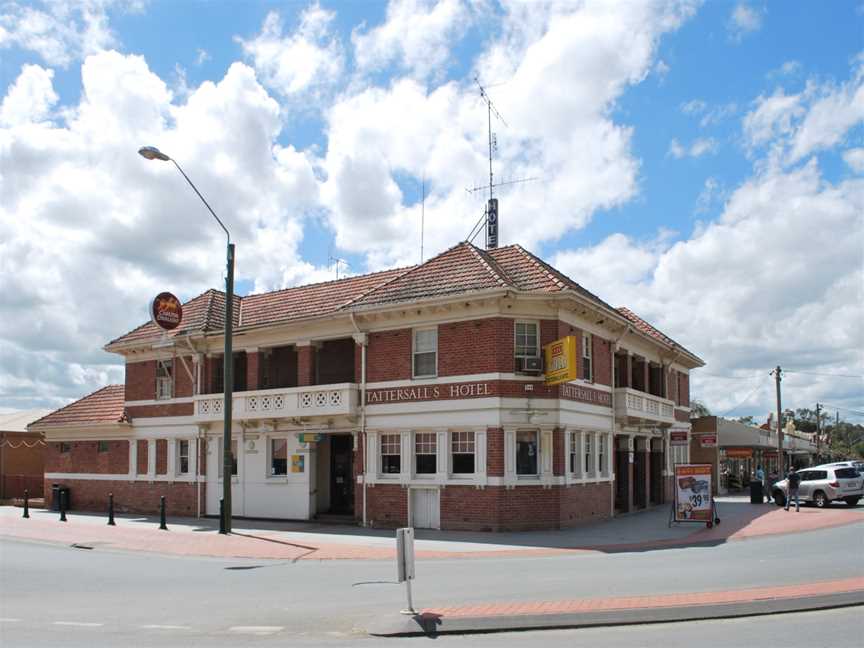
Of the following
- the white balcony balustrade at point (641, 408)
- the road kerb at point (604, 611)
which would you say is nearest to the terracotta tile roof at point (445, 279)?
the white balcony balustrade at point (641, 408)

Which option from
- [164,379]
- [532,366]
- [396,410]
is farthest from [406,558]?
[164,379]

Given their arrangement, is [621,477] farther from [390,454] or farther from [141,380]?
[141,380]

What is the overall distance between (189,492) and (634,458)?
1631 centimetres

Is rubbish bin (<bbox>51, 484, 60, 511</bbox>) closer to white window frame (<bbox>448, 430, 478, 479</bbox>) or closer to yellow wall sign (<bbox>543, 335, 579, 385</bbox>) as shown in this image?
white window frame (<bbox>448, 430, 478, 479</bbox>)

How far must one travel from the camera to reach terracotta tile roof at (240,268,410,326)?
28.1m

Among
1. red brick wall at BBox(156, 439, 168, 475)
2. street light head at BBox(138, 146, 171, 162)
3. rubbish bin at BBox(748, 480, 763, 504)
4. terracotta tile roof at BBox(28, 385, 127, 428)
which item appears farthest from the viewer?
rubbish bin at BBox(748, 480, 763, 504)

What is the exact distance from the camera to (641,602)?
11227mm

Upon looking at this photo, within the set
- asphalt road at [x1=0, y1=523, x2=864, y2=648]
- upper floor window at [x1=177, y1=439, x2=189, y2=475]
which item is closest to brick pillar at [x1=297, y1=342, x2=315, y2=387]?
upper floor window at [x1=177, y1=439, x2=189, y2=475]

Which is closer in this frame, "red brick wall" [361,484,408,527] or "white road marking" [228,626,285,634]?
"white road marking" [228,626,285,634]

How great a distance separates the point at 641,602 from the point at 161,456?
23679 millimetres

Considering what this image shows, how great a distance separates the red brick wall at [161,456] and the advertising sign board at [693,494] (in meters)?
18.1

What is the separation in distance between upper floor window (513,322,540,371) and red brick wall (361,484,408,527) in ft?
17.1

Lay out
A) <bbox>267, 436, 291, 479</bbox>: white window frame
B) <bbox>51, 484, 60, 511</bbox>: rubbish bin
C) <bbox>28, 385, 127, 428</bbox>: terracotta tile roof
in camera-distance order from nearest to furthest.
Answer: <bbox>267, 436, 291, 479</bbox>: white window frame < <bbox>51, 484, 60, 511</bbox>: rubbish bin < <bbox>28, 385, 127, 428</bbox>: terracotta tile roof

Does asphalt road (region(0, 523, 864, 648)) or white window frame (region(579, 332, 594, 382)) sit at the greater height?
white window frame (region(579, 332, 594, 382))
